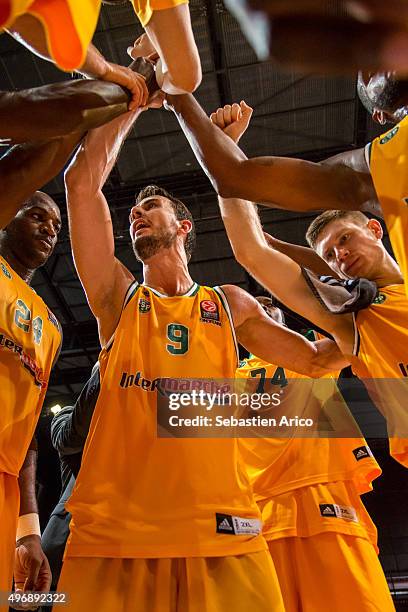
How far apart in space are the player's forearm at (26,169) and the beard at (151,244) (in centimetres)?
83

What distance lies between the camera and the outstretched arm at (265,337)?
2576 mm

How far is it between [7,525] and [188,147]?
22.1 ft

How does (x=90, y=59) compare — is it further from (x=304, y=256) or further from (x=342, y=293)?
(x=304, y=256)

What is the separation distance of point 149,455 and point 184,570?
0.38 metres

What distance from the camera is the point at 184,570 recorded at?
1.75 m

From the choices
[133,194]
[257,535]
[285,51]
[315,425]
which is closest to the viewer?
Answer: [285,51]

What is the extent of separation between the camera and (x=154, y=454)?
6.45ft

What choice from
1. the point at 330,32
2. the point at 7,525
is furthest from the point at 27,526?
the point at 330,32

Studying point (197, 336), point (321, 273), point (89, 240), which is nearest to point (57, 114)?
point (89, 240)

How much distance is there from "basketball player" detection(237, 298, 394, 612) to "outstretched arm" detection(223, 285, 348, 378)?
0.59 metres

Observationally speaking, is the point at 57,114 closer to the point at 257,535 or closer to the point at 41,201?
the point at 41,201

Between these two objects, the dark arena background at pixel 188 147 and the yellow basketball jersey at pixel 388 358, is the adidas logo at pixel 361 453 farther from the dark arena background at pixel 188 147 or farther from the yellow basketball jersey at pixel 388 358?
the dark arena background at pixel 188 147

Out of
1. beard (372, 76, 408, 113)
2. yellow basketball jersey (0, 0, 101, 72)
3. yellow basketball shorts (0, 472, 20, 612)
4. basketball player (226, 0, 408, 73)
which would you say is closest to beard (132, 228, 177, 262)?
yellow basketball shorts (0, 472, 20, 612)

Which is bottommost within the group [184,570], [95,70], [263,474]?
[184,570]
